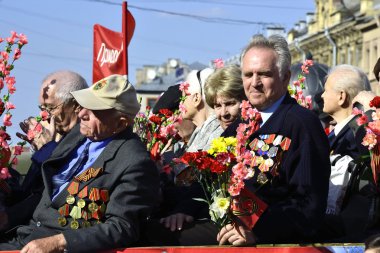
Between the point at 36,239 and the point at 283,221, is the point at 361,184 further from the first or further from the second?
the point at 36,239

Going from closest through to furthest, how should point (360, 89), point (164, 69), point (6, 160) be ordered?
point (6, 160)
point (360, 89)
point (164, 69)

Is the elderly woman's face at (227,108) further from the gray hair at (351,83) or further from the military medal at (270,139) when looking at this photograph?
the military medal at (270,139)

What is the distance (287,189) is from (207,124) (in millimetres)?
2124

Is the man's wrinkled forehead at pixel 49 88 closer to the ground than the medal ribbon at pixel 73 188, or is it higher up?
higher up

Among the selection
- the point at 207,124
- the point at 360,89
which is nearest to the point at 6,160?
the point at 207,124

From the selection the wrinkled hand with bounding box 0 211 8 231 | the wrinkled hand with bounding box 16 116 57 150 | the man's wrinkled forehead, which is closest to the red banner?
the wrinkled hand with bounding box 16 116 57 150

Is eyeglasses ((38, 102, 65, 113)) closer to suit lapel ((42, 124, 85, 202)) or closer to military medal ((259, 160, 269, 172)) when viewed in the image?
suit lapel ((42, 124, 85, 202))

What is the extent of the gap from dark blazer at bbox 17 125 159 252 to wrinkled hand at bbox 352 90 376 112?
1872mm

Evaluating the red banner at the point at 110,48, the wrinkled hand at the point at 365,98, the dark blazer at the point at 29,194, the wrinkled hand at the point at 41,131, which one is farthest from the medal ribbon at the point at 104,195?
the red banner at the point at 110,48

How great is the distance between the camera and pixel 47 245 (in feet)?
18.4

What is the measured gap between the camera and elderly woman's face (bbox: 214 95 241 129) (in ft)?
24.1

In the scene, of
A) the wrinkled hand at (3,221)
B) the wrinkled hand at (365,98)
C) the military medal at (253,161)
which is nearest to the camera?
the military medal at (253,161)

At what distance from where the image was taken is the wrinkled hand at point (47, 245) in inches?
219

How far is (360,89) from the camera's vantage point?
759cm
